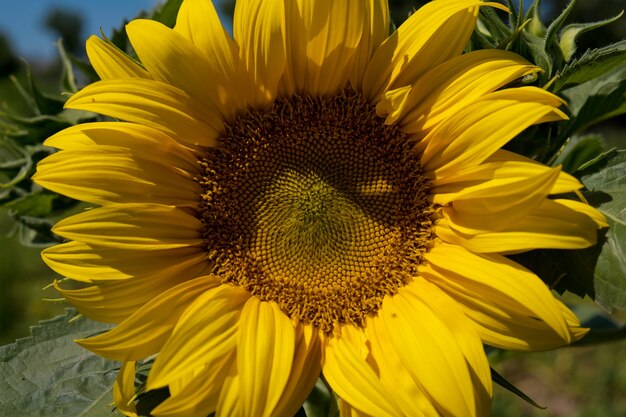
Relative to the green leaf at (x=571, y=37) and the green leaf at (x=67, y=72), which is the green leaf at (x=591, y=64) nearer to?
the green leaf at (x=571, y=37)

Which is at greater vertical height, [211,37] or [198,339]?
[211,37]

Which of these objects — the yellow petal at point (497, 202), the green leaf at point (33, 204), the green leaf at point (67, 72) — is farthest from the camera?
the green leaf at point (67, 72)

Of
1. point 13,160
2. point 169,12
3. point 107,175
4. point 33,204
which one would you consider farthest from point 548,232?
point 13,160

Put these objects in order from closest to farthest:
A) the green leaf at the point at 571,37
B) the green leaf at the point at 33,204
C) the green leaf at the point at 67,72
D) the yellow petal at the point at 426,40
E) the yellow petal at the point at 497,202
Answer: the yellow petal at the point at 497,202 < the yellow petal at the point at 426,40 < the green leaf at the point at 571,37 < the green leaf at the point at 33,204 < the green leaf at the point at 67,72

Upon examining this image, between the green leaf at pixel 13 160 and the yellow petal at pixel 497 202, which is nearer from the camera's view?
the yellow petal at pixel 497 202

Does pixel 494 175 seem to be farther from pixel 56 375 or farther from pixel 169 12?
pixel 56 375

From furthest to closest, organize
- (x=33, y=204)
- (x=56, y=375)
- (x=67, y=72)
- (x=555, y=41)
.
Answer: (x=67, y=72), (x=33, y=204), (x=56, y=375), (x=555, y=41)

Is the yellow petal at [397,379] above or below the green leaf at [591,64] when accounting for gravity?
below

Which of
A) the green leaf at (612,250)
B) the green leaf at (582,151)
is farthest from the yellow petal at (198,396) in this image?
the green leaf at (582,151)
